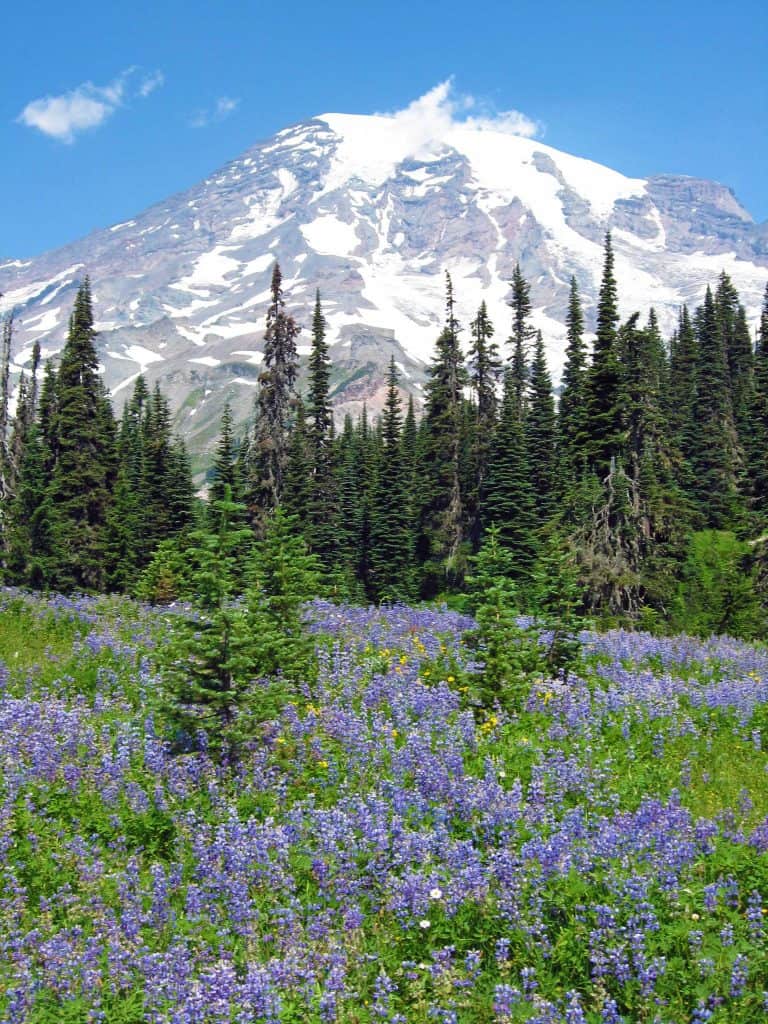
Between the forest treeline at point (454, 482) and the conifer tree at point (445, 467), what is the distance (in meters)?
0.15

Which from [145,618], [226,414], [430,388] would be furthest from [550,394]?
[145,618]

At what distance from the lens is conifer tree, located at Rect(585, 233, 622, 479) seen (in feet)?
104

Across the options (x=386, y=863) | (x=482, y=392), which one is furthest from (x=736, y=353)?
(x=386, y=863)

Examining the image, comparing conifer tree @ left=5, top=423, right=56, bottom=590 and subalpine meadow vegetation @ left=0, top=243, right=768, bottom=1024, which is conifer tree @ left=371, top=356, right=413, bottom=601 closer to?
conifer tree @ left=5, top=423, right=56, bottom=590

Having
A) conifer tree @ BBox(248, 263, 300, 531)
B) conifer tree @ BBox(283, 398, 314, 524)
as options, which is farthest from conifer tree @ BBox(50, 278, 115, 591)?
conifer tree @ BBox(283, 398, 314, 524)

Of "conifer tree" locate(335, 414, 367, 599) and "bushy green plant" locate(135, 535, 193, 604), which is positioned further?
"conifer tree" locate(335, 414, 367, 599)

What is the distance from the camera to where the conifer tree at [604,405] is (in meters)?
31.8

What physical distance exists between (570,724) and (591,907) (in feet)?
13.3

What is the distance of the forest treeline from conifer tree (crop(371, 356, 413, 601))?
0.14 meters

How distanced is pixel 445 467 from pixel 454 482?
102 centimetres

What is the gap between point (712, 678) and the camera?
44.3 ft

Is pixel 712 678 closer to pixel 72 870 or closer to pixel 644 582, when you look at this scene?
pixel 72 870

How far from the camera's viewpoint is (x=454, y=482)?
51.0 meters

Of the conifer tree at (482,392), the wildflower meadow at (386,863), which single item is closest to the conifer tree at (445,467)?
the conifer tree at (482,392)
